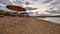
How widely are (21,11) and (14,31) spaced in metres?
0.55

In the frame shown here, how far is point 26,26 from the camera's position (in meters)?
1.76

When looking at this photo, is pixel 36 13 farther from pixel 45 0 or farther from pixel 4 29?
pixel 4 29

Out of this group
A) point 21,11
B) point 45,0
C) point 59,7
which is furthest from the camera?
point 45,0

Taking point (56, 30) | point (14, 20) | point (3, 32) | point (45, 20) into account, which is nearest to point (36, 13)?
point (45, 20)

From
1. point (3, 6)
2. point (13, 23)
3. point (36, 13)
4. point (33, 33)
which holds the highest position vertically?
point (3, 6)

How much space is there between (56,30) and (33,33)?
32 cm

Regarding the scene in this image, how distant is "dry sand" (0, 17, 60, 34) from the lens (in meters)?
1.64

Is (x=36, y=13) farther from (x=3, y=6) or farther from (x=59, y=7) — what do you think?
(x=3, y=6)

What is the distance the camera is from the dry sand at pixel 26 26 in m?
1.64

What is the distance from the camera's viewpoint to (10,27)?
1.72 m

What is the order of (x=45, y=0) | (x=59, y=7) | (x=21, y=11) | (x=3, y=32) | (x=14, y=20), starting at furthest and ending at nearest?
(x=45, y=0) < (x=59, y=7) < (x=21, y=11) < (x=14, y=20) < (x=3, y=32)

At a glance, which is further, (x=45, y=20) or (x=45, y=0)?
(x=45, y=0)

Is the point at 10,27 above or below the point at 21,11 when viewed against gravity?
below

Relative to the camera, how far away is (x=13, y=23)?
5.99 ft
